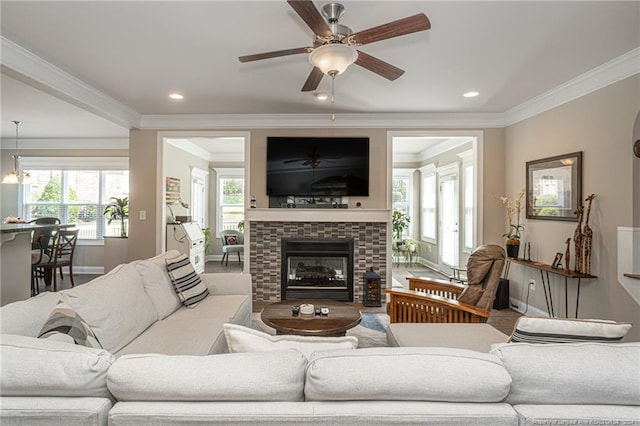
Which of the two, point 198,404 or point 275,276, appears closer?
point 198,404

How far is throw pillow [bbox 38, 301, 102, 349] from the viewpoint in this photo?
167 centimetres

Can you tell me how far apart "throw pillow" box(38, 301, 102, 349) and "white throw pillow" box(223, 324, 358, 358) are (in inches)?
38.5

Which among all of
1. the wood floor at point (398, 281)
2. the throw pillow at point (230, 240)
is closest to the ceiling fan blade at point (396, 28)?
the wood floor at point (398, 281)

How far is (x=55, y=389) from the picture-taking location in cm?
101

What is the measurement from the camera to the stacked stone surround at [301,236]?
459 centimetres

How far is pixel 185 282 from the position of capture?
277 cm

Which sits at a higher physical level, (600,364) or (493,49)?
(493,49)

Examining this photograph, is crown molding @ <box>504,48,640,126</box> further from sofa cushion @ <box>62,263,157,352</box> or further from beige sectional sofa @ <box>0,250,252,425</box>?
sofa cushion @ <box>62,263,157,352</box>

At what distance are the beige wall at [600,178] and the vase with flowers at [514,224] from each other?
0.75 feet

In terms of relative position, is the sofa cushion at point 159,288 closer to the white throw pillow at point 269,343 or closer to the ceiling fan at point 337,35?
the white throw pillow at point 269,343

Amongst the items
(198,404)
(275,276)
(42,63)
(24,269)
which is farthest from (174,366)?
(24,269)

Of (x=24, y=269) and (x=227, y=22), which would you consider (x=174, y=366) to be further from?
(x=24, y=269)

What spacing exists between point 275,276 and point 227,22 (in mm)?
3175

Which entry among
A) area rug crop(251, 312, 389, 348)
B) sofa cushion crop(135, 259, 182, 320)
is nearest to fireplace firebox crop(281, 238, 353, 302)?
area rug crop(251, 312, 389, 348)
